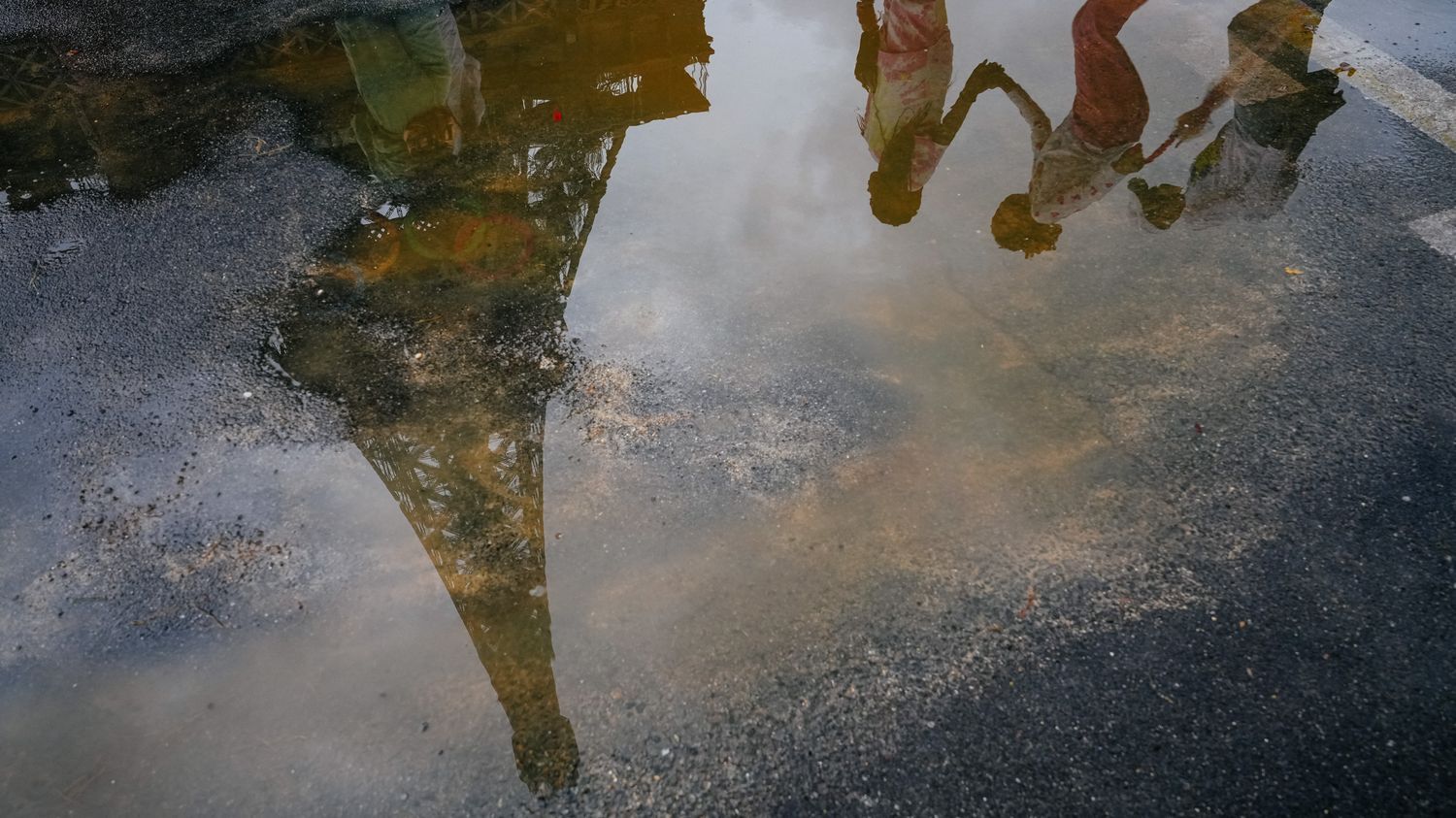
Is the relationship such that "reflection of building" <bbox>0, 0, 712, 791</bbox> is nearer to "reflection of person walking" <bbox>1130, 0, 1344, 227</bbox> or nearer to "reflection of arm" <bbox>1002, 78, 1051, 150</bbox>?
"reflection of arm" <bbox>1002, 78, 1051, 150</bbox>

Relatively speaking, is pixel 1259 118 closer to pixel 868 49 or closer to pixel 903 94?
pixel 903 94

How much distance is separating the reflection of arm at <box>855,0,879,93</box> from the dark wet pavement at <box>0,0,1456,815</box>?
183mm


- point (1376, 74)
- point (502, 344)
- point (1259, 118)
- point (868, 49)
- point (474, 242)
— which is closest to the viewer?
point (502, 344)

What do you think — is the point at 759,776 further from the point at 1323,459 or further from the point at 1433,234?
the point at 1433,234

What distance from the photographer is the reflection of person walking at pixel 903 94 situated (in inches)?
255

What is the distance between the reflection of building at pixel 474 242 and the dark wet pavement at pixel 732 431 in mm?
35

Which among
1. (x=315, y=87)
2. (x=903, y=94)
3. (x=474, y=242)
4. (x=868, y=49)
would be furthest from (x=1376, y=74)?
(x=315, y=87)

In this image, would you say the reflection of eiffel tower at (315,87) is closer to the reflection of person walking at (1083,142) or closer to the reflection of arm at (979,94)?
the reflection of arm at (979,94)

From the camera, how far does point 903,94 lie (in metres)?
7.34

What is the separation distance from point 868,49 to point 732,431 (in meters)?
4.78

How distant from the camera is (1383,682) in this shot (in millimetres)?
3775

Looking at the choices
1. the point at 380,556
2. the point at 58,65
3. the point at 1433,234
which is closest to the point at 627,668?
the point at 380,556

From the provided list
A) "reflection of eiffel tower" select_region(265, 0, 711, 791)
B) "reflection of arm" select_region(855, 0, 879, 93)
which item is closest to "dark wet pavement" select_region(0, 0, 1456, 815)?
"reflection of eiffel tower" select_region(265, 0, 711, 791)

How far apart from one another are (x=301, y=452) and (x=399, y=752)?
6.22ft
